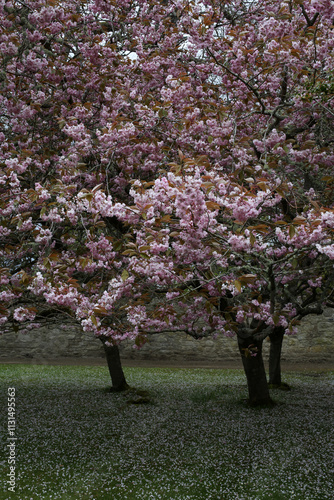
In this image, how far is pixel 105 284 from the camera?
4441 millimetres

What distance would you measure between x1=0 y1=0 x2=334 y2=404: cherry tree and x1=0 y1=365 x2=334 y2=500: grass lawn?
1429 mm

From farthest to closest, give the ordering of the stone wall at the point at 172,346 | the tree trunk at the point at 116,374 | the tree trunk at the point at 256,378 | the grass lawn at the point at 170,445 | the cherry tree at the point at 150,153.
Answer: the stone wall at the point at 172,346
the tree trunk at the point at 116,374
the tree trunk at the point at 256,378
the grass lawn at the point at 170,445
the cherry tree at the point at 150,153

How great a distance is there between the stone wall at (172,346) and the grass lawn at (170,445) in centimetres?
410

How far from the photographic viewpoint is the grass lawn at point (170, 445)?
158 inches

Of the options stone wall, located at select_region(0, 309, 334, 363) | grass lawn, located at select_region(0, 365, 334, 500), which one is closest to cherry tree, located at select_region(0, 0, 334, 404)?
grass lawn, located at select_region(0, 365, 334, 500)

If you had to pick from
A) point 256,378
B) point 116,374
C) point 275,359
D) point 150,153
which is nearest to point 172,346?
point 116,374

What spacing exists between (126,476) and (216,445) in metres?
1.40

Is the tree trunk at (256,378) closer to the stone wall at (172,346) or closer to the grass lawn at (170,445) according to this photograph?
the grass lawn at (170,445)

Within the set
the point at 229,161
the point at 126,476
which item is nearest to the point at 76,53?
the point at 229,161

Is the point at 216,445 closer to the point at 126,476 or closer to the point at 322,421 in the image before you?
the point at 126,476

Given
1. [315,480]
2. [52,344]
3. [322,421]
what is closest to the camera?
[315,480]

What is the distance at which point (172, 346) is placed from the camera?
13812 mm

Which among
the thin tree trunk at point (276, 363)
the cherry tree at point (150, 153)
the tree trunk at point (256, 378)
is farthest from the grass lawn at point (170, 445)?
the cherry tree at point (150, 153)

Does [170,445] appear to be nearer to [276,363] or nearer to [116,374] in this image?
[116,374]
